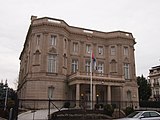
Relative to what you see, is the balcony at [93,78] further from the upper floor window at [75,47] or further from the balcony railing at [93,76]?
the upper floor window at [75,47]

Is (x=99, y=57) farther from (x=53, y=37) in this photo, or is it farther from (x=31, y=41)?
(x=31, y=41)

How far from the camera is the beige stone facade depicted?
3500cm

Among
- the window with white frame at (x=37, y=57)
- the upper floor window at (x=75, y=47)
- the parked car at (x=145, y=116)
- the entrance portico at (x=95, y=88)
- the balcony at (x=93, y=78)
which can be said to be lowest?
the parked car at (x=145, y=116)

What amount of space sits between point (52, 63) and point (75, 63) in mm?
5359

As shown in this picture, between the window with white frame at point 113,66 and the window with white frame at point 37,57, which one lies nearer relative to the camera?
the window with white frame at point 37,57

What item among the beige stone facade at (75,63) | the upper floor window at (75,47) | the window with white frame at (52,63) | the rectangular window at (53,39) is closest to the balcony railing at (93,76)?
the beige stone facade at (75,63)

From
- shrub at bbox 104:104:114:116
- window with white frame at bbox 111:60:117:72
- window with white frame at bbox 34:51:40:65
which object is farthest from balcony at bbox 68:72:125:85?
shrub at bbox 104:104:114:116

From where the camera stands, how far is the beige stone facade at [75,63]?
3500 cm

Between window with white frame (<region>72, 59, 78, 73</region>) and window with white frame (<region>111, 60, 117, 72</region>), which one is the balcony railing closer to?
window with white frame (<region>72, 59, 78, 73</region>)

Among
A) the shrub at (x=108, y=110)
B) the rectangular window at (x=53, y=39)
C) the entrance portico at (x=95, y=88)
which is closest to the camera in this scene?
the shrub at (x=108, y=110)

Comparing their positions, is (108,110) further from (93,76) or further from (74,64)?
(74,64)

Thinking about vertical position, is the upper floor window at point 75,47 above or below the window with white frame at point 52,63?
above

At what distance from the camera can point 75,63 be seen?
4050 centimetres

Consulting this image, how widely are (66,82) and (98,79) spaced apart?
613 cm
